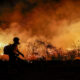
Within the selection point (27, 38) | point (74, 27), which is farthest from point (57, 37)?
point (27, 38)

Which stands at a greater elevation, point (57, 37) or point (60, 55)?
point (57, 37)

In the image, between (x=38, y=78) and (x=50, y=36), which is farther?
(x=50, y=36)

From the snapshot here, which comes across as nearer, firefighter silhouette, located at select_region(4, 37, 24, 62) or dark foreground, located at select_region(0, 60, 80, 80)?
dark foreground, located at select_region(0, 60, 80, 80)

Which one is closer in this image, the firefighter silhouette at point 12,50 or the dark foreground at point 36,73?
the dark foreground at point 36,73

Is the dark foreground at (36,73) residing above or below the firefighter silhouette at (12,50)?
below

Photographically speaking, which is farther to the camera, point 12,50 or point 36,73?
point 12,50

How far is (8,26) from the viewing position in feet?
60.1

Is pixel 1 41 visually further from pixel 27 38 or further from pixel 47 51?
pixel 47 51

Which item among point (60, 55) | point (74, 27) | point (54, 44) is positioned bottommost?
point (60, 55)

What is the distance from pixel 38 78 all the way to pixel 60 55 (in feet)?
35.8

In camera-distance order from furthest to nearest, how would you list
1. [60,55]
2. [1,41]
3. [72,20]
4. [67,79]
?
1. [72,20]
2. [1,41]
3. [60,55]
4. [67,79]

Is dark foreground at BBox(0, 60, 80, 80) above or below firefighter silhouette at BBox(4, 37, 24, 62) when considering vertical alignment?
below

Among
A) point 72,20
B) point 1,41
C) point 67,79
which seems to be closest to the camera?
point 67,79

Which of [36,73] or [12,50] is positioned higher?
[12,50]
